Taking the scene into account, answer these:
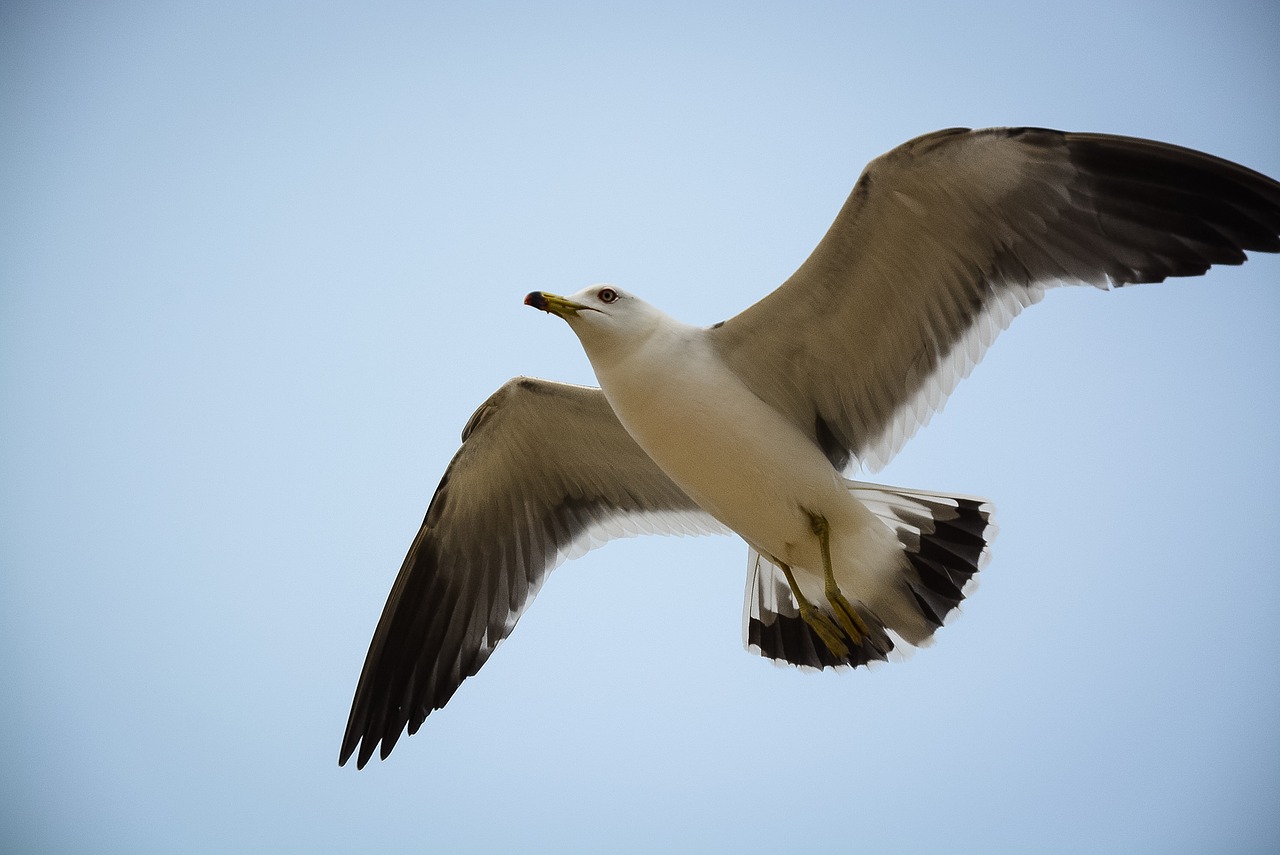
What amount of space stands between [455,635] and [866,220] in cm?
277

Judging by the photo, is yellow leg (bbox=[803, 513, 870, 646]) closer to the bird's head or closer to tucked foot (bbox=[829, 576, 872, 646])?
tucked foot (bbox=[829, 576, 872, 646])

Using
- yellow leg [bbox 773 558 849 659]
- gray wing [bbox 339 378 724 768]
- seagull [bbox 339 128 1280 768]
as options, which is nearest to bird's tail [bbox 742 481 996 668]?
seagull [bbox 339 128 1280 768]

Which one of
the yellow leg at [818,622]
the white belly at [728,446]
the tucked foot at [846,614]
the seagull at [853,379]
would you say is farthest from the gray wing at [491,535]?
the tucked foot at [846,614]

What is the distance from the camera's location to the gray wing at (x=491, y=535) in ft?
17.8

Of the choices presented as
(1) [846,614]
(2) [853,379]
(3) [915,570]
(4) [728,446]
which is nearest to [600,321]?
(4) [728,446]

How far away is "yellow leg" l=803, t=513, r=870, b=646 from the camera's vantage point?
456 cm

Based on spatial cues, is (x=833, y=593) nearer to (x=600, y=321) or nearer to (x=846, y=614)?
(x=846, y=614)

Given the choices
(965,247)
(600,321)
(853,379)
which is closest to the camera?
(965,247)

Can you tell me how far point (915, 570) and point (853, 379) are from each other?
81 centimetres

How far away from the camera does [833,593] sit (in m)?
4.57

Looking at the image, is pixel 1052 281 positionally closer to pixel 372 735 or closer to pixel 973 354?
pixel 973 354

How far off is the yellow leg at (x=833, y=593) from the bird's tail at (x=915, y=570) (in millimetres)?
184

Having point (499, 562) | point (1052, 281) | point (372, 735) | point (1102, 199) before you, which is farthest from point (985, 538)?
point (372, 735)

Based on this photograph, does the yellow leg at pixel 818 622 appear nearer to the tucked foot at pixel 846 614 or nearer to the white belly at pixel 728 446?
the tucked foot at pixel 846 614
